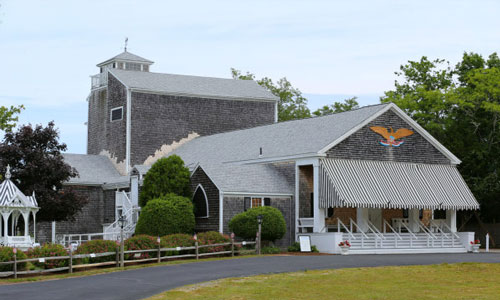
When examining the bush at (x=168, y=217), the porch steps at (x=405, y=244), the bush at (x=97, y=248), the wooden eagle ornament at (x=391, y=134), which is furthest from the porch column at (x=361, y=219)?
the bush at (x=97, y=248)

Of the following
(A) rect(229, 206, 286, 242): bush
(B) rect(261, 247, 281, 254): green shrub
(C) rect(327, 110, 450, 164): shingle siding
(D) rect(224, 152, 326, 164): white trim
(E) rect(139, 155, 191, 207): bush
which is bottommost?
(B) rect(261, 247, 281, 254): green shrub

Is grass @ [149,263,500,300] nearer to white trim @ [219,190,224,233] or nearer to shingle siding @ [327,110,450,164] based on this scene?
white trim @ [219,190,224,233]

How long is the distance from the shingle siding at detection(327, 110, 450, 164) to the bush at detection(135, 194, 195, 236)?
320 inches

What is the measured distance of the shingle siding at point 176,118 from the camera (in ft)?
195

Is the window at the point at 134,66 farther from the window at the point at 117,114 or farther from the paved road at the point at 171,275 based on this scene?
the paved road at the point at 171,275

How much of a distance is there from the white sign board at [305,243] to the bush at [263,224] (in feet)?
3.18

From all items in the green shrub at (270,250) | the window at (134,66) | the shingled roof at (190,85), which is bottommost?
the green shrub at (270,250)

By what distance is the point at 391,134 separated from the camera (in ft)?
154

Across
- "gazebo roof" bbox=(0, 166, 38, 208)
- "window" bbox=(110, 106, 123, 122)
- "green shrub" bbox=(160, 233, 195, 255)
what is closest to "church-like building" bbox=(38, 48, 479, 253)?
"window" bbox=(110, 106, 123, 122)

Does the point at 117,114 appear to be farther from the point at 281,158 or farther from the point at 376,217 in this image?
the point at 376,217

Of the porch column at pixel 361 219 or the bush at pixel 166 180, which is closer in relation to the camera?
the porch column at pixel 361 219

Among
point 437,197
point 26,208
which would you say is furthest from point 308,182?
point 26,208

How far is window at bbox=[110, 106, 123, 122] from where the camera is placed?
198 feet

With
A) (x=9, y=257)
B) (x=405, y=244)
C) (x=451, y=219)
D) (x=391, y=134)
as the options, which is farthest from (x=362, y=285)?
(x=451, y=219)
